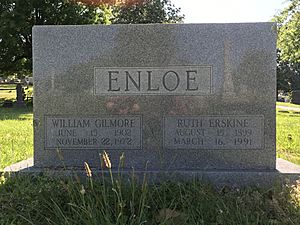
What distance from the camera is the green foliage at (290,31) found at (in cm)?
1581

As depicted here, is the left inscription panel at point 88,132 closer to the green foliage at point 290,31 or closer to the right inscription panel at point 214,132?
the right inscription panel at point 214,132

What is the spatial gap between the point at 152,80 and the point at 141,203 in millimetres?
1799

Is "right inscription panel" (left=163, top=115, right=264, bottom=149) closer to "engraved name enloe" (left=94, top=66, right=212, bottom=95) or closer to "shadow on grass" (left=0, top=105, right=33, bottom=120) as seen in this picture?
"engraved name enloe" (left=94, top=66, right=212, bottom=95)

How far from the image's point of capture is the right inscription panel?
4.43 meters

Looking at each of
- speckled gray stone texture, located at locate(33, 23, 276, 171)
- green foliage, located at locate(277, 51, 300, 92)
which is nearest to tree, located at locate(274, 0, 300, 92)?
speckled gray stone texture, located at locate(33, 23, 276, 171)

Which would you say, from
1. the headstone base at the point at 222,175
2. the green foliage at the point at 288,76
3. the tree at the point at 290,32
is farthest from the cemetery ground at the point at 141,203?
the green foliage at the point at 288,76

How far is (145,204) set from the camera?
3111 millimetres

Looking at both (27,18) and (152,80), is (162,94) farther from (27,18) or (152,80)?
(27,18)

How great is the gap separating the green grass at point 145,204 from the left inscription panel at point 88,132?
87 centimetres

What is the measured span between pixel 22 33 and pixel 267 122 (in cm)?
2050

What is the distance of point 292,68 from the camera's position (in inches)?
2309

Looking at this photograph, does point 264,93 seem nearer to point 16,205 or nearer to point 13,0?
point 16,205

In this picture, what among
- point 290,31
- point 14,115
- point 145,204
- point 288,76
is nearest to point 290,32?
point 290,31

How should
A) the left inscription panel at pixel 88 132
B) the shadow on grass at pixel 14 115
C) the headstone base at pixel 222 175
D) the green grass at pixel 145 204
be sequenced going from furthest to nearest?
the shadow on grass at pixel 14 115, the left inscription panel at pixel 88 132, the headstone base at pixel 222 175, the green grass at pixel 145 204
